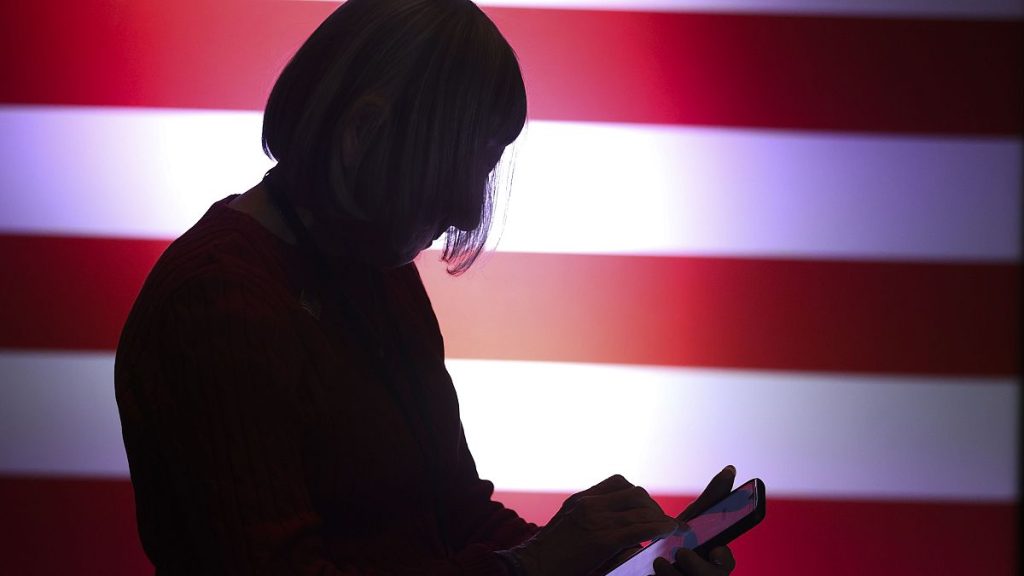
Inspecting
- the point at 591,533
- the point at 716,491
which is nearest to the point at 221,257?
the point at 591,533

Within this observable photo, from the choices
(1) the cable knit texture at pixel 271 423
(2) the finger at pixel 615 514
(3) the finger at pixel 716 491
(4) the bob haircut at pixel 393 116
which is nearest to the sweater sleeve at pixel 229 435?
(1) the cable knit texture at pixel 271 423

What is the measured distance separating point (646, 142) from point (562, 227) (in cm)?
18

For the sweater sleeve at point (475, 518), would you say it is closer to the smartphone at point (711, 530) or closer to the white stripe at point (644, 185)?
the smartphone at point (711, 530)

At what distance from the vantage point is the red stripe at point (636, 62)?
1.44 metres

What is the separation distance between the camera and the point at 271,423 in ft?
2.30

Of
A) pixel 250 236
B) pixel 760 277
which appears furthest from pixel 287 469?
pixel 760 277

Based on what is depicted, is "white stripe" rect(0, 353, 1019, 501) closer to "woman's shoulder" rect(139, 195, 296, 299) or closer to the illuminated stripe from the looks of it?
the illuminated stripe

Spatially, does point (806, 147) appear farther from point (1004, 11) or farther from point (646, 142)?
point (1004, 11)

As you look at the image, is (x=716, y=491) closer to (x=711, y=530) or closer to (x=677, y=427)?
(x=711, y=530)

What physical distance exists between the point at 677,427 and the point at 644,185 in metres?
0.37

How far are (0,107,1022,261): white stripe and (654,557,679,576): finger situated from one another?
2.29 ft

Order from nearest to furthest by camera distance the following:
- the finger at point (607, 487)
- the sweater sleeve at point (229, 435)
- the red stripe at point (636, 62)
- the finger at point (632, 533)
→ the sweater sleeve at point (229, 435)
the finger at point (632, 533)
the finger at point (607, 487)
the red stripe at point (636, 62)

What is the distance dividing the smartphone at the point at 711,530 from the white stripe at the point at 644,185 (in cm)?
67

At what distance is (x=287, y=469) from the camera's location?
71 centimetres
